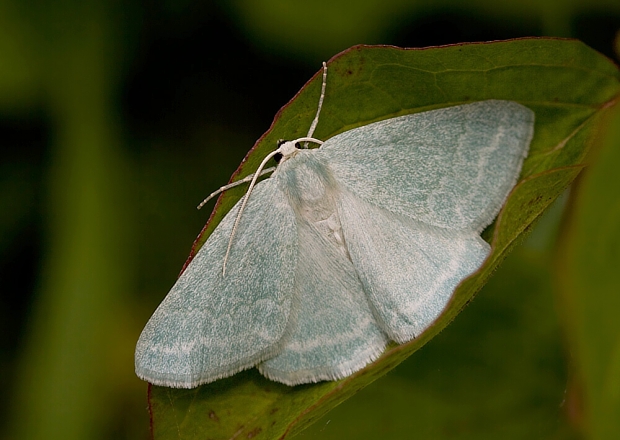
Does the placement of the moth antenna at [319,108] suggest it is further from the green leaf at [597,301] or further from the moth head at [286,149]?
the green leaf at [597,301]

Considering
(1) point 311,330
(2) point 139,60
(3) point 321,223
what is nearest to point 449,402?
(1) point 311,330

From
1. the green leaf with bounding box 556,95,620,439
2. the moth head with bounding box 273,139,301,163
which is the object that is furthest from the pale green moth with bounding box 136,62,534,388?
the green leaf with bounding box 556,95,620,439

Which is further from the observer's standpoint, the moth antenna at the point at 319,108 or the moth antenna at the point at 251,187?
the moth antenna at the point at 251,187

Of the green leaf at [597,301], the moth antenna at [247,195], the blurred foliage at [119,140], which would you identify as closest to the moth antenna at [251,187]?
the moth antenna at [247,195]

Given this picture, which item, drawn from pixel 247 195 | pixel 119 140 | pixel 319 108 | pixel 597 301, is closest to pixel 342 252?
pixel 247 195

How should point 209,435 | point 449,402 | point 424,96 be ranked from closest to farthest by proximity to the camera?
point 209,435 → point 424,96 → point 449,402

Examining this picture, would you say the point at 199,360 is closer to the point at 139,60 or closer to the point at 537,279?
the point at 537,279

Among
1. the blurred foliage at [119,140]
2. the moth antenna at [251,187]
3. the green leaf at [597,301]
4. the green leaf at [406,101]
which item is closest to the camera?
the green leaf at [597,301]
